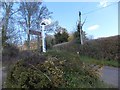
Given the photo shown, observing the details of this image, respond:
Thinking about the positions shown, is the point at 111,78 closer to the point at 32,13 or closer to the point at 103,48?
the point at 103,48

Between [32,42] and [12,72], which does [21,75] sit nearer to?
[12,72]

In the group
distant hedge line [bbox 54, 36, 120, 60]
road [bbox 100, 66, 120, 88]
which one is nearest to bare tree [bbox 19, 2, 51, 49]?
distant hedge line [bbox 54, 36, 120, 60]

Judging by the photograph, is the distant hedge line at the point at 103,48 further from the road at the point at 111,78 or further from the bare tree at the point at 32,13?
the bare tree at the point at 32,13

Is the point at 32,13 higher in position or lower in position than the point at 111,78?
higher

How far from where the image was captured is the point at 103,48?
24578 mm

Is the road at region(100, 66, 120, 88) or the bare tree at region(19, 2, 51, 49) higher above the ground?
the bare tree at region(19, 2, 51, 49)

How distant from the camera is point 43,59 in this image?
31.6 feet

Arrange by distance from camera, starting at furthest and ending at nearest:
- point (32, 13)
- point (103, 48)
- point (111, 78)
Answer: point (32, 13) < point (103, 48) < point (111, 78)

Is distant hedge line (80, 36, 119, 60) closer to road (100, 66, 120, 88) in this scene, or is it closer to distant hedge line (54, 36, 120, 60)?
distant hedge line (54, 36, 120, 60)

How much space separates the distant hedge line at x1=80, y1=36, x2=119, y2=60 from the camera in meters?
23.0

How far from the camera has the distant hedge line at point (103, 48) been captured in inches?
906

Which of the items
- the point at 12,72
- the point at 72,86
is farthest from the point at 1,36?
the point at 72,86

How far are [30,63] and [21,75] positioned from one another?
0.58 m

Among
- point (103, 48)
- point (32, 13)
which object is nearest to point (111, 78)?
point (103, 48)
